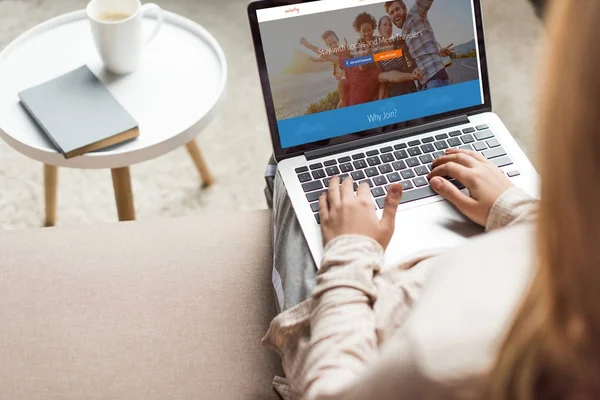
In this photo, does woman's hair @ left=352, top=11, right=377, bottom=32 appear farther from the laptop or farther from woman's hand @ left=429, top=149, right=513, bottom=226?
woman's hand @ left=429, top=149, right=513, bottom=226

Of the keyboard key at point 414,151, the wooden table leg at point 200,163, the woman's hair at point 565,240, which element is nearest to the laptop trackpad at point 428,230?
the keyboard key at point 414,151

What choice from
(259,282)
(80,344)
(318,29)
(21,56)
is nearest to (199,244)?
(259,282)

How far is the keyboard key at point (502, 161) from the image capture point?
0.99 m

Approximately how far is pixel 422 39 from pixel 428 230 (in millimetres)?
303

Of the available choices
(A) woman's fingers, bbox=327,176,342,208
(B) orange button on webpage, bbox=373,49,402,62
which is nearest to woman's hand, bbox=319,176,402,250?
(A) woman's fingers, bbox=327,176,342,208

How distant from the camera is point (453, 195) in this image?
901mm

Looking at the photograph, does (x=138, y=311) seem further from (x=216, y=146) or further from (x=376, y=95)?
(x=216, y=146)

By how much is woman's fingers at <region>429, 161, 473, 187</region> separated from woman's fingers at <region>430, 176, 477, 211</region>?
0.05 ft

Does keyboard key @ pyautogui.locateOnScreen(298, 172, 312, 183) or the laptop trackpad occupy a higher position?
keyboard key @ pyautogui.locateOnScreen(298, 172, 312, 183)

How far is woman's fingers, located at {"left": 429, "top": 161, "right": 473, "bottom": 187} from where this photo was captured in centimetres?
91

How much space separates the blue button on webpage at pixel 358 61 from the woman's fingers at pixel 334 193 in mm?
174

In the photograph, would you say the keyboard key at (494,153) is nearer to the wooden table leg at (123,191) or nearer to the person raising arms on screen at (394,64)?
the person raising arms on screen at (394,64)

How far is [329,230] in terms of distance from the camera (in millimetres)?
855

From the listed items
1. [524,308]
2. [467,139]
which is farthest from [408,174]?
[524,308]
